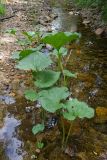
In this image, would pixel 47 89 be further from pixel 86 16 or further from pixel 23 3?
pixel 23 3

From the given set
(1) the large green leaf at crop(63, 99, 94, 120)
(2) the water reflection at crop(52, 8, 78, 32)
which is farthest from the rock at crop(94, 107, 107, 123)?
(2) the water reflection at crop(52, 8, 78, 32)

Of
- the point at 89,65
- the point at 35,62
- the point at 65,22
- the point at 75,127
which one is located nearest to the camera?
the point at 35,62

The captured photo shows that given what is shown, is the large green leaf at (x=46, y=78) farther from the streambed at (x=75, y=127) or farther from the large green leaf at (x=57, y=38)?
the streambed at (x=75, y=127)

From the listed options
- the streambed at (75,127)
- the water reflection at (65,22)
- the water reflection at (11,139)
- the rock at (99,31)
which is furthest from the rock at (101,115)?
the water reflection at (65,22)

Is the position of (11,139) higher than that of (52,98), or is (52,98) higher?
(52,98)

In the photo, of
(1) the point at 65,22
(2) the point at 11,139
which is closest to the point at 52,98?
(2) the point at 11,139

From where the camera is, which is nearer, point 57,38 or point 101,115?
point 57,38

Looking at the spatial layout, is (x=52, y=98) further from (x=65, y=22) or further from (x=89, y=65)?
(x=65, y=22)

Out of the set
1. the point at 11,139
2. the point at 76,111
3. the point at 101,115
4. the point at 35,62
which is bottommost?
the point at 101,115

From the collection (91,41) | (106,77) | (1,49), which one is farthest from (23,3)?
(106,77)
